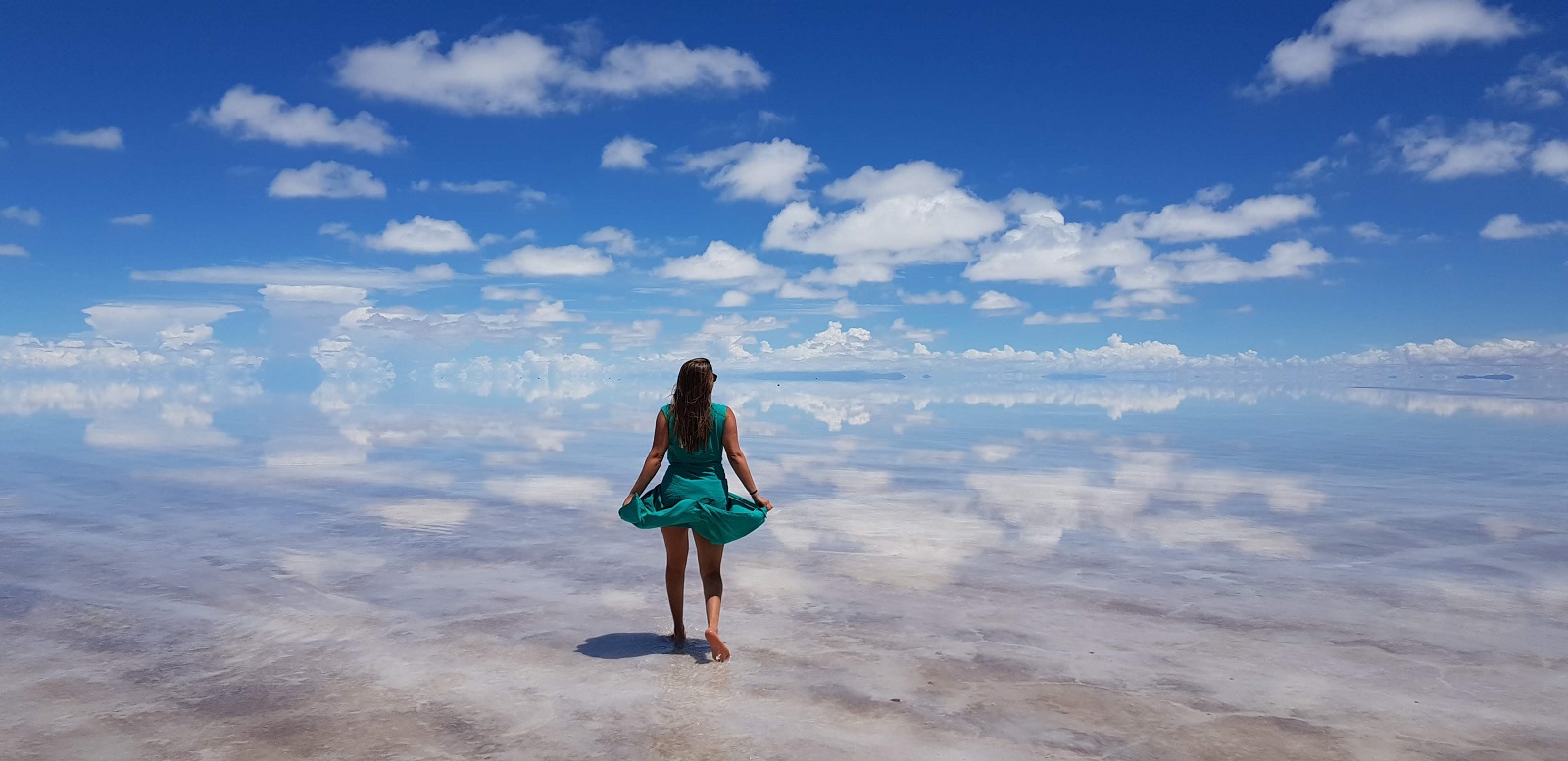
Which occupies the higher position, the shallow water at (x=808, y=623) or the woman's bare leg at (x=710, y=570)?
the woman's bare leg at (x=710, y=570)

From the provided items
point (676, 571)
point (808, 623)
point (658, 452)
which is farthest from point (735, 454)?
point (808, 623)

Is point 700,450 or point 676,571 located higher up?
point 700,450

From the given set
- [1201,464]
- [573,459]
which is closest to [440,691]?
[573,459]

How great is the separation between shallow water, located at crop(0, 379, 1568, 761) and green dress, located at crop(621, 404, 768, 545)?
1148mm

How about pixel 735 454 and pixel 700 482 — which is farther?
pixel 735 454

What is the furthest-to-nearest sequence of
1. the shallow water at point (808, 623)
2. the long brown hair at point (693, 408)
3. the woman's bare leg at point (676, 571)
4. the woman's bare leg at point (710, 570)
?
the woman's bare leg at point (676, 571) < the woman's bare leg at point (710, 570) < the long brown hair at point (693, 408) < the shallow water at point (808, 623)

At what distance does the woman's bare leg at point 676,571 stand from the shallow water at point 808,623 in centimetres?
20

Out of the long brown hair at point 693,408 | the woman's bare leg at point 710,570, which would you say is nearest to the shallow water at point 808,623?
the woman's bare leg at point 710,570

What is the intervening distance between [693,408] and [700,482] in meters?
0.62

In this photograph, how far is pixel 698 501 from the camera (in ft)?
25.3

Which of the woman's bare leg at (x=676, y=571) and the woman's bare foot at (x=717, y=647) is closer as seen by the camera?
the woman's bare foot at (x=717, y=647)

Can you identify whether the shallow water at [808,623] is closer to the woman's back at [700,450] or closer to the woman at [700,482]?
the woman at [700,482]

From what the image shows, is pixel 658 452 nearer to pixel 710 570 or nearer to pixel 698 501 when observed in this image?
pixel 698 501

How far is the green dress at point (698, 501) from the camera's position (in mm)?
7695
